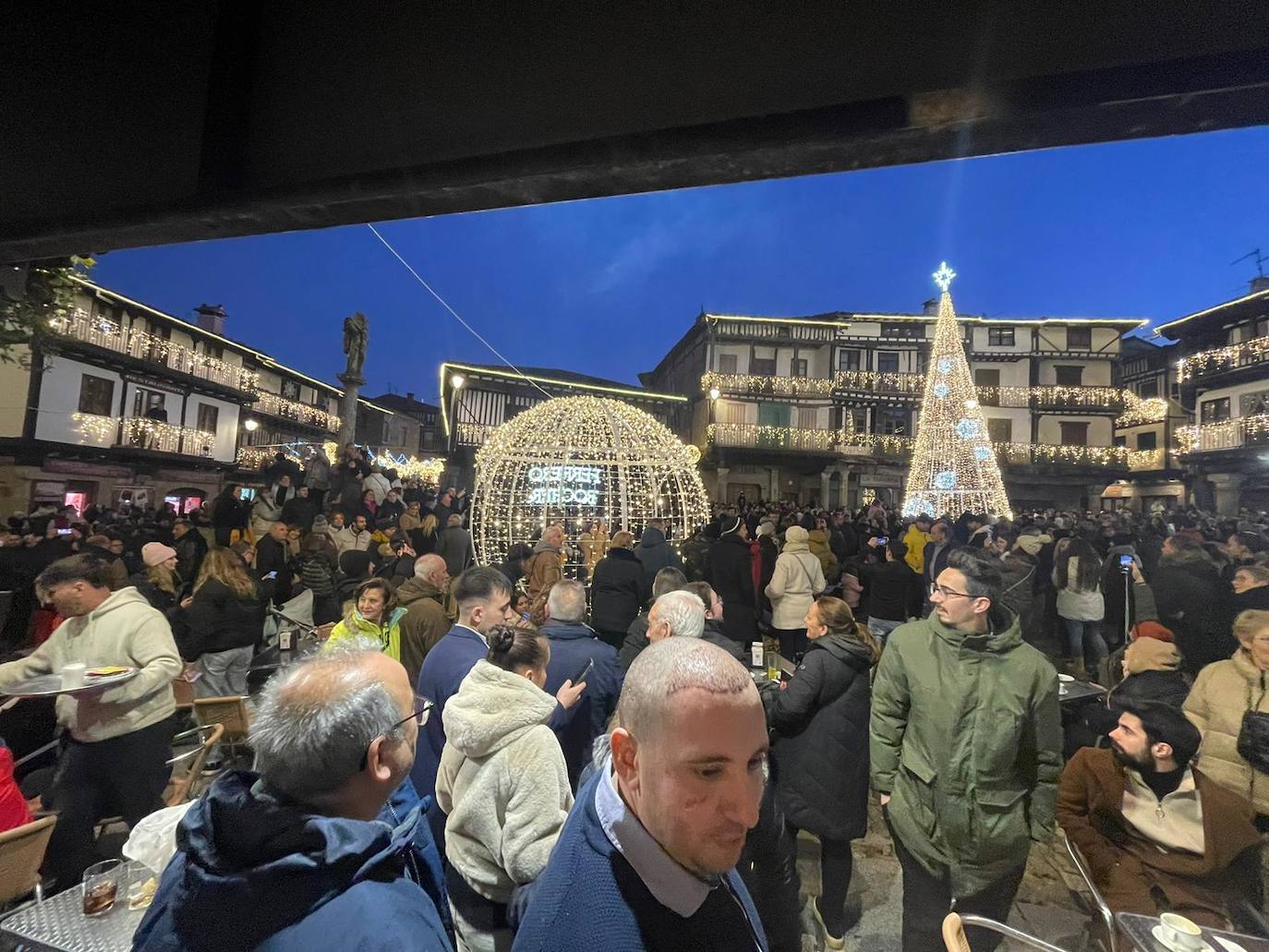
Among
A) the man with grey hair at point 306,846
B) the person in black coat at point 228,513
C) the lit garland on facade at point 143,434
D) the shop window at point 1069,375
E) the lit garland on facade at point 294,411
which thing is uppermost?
the shop window at point 1069,375

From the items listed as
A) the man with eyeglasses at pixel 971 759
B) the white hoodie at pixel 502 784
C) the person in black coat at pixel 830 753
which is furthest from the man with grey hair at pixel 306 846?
the man with eyeglasses at pixel 971 759

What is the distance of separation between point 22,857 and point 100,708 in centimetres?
78

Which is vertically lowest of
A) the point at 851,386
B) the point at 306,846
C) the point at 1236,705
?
the point at 1236,705

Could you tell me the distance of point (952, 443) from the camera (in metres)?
12.6

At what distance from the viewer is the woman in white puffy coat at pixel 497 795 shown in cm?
201

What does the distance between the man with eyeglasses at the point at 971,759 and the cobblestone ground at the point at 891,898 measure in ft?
1.36

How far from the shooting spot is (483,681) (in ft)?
7.38

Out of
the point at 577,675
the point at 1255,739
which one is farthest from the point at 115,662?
the point at 1255,739

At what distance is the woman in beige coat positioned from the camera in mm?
2836

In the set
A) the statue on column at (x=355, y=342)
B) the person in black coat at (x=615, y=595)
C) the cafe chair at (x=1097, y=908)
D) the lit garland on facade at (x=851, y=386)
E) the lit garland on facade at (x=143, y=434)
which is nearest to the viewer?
the cafe chair at (x=1097, y=908)

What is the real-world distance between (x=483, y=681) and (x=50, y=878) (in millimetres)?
2936

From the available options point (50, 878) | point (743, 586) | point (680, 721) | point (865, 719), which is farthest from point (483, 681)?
point (743, 586)

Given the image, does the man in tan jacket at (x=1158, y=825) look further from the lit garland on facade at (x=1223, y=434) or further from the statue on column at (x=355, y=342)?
the statue on column at (x=355, y=342)

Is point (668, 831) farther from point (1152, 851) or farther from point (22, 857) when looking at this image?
point (22, 857)
